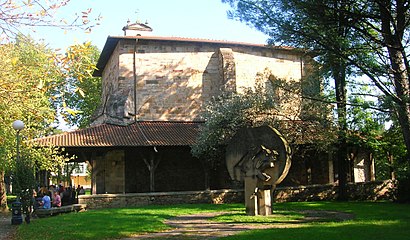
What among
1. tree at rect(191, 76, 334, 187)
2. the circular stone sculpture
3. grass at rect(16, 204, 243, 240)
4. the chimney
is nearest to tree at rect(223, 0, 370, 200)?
the circular stone sculpture

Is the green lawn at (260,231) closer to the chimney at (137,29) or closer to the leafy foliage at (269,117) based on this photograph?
the leafy foliage at (269,117)

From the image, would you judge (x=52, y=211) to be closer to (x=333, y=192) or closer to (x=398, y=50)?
(x=398, y=50)

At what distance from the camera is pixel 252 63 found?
27297mm

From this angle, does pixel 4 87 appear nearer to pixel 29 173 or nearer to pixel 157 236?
pixel 157 236

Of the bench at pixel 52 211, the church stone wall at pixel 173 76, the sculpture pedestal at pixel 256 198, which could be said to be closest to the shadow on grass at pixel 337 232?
the sculpture pedestal at pixel 256 198

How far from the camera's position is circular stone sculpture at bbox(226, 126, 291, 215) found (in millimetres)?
13148

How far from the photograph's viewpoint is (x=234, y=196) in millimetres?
22047

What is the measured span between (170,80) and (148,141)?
214 inches

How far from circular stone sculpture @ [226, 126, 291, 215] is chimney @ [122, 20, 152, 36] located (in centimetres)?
1685

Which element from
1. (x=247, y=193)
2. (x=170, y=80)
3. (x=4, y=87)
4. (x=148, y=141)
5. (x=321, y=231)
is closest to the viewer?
(x=4, y=87)

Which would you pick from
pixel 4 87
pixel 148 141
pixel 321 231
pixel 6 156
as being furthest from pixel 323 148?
pixel 4 87

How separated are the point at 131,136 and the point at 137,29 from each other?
956 cm

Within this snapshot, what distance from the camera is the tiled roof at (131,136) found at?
20.8 metres

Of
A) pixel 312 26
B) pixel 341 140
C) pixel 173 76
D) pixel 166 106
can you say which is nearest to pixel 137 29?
pixel 173 76
